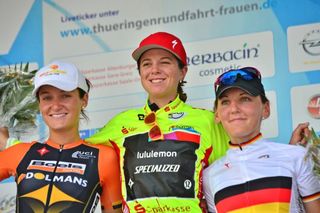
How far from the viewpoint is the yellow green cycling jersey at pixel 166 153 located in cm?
261

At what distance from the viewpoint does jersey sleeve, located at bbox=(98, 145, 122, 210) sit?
2.77m

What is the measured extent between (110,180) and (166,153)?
0.30 meters

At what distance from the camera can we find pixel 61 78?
111 inches

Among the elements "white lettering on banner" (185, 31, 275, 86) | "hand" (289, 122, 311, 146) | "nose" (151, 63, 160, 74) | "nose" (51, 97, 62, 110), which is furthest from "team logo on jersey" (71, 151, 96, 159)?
"white lettering on banner" (185, 31, 275, 86)

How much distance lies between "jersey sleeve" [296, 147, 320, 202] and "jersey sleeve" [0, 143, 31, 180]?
123 centimetres

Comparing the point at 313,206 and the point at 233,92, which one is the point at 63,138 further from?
the point at 313,206

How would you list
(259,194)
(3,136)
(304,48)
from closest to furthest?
(259,194), (3,136), (304,48)

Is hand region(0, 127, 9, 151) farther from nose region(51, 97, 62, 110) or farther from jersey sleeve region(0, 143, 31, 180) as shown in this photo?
nose region(51, 97, 62, 110)

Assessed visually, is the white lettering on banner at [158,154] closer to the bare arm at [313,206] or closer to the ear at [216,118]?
the ear at [216,118]

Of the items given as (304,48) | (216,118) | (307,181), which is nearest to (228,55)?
(304,48)

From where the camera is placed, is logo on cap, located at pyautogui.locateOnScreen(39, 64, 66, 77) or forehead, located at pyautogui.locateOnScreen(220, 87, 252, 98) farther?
logo on cap, located at pyautogui.locateOnScreen(39, 64, 66, 77)

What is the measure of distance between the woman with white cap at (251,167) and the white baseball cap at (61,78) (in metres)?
0.66

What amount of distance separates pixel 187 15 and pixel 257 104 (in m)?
1.15

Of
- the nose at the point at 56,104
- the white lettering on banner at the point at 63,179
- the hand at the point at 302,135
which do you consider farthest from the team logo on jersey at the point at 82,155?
the hand at the point at 302,135
